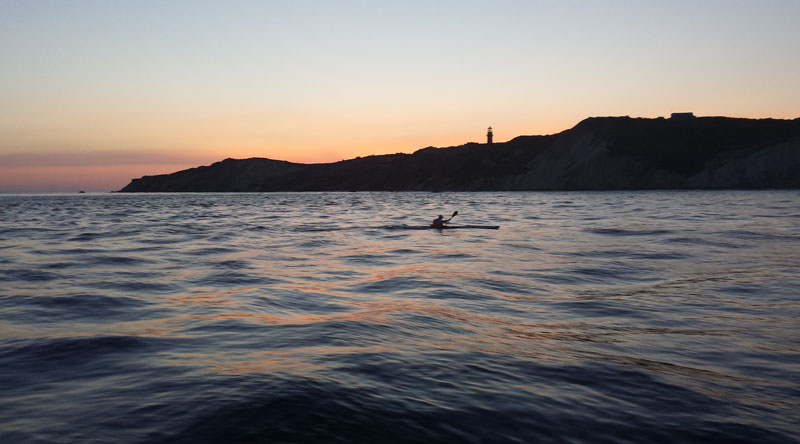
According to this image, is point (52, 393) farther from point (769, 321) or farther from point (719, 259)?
point (719, 259)

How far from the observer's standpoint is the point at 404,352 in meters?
7.13

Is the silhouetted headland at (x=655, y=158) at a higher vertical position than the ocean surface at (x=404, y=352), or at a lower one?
higher

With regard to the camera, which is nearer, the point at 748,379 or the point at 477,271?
the point at 748,379

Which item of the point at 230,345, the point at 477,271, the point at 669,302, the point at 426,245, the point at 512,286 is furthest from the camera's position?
the point at 426,245

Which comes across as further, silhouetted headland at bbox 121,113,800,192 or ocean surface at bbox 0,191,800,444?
silhouetted headland at bbox 121,113,800,192

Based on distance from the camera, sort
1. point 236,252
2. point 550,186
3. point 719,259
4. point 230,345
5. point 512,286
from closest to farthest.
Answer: point 230,345, point 512,286, point 719,259, point 236,252, point 550,186

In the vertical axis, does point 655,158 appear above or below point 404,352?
above

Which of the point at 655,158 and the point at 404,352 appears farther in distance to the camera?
the point at 655,158

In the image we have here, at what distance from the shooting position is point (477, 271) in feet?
50.1

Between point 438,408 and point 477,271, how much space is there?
1036cm

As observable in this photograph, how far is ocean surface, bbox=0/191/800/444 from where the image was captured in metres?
4.76

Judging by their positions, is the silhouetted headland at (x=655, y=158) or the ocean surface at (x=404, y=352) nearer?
the ocean surface at (x=404, y=352)

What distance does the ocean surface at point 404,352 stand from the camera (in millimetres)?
4762

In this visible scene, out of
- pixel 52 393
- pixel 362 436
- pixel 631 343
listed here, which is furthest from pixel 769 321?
pixel 52 393
